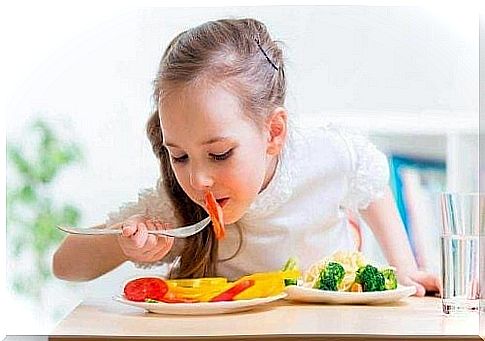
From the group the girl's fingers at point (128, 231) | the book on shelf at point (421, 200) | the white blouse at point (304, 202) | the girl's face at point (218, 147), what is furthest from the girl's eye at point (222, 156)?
the book on shelf at point (421, 200)

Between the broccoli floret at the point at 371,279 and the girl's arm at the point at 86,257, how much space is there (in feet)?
1.49

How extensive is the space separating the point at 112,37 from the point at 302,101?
15.0 inches

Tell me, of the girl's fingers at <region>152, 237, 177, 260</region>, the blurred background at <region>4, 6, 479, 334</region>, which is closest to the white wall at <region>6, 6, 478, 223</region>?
the blurred background at <region>4, 6, 479, 334</region>

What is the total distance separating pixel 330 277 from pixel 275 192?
19cm

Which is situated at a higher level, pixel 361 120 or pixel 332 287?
pixel 361 120

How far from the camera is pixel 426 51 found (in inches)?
72.3

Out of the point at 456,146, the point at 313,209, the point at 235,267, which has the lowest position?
the point at 235,267

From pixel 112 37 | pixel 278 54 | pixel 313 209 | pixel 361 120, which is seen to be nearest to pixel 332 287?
pixel 313 209

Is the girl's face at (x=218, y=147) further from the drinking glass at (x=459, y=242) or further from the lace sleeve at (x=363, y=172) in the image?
the drinking glass at (x=459, y=242)

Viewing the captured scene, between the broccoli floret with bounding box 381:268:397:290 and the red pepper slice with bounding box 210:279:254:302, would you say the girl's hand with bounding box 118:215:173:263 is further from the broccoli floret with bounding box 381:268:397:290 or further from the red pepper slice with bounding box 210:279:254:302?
the broccoli floret with bounding box 381:268:397:290

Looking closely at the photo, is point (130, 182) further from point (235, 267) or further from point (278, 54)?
point (278, 54)

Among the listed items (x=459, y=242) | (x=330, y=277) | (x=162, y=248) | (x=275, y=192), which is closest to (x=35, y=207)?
(x=162, y=248)

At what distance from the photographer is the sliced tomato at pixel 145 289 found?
1.80 metres

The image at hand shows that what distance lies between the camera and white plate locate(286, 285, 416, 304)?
182 centimetres
